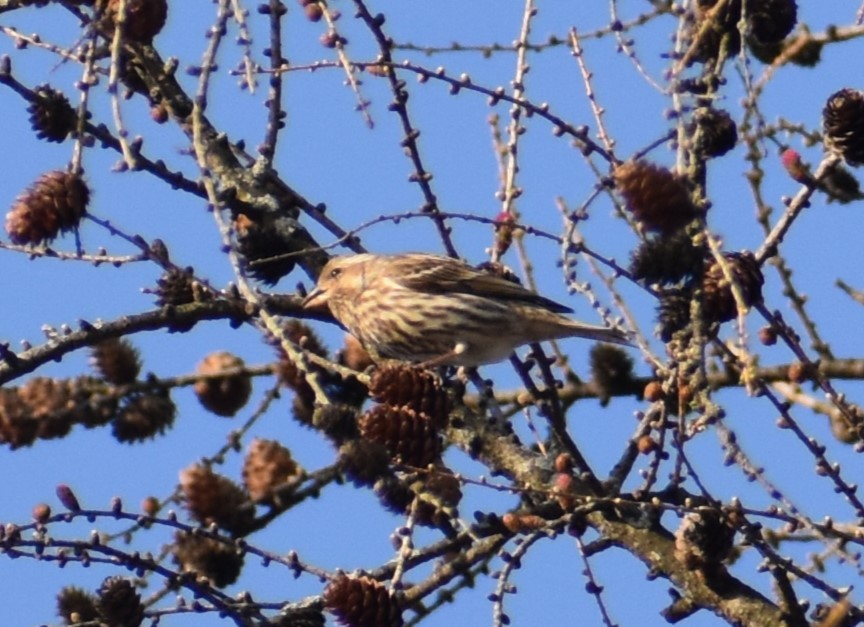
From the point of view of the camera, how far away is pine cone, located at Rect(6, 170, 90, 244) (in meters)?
4.30

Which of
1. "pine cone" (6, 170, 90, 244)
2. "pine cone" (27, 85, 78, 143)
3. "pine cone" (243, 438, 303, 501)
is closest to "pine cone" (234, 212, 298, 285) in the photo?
"pine cone" (243, 438, 303, 501)

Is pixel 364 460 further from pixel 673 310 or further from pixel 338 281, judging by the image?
pixel 338 281

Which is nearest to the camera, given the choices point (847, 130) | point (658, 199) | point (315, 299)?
point (658, 199)

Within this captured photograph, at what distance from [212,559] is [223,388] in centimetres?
134

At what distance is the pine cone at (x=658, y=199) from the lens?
3.68m

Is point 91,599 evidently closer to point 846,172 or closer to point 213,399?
point 213,399

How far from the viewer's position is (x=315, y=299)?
599cm

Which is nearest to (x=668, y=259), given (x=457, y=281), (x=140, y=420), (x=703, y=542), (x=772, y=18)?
(x=703, y=542)

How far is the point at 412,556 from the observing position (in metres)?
4.31

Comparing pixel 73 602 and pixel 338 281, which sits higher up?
pixel 338 281

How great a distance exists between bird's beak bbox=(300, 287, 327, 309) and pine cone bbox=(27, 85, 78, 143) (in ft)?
3.56

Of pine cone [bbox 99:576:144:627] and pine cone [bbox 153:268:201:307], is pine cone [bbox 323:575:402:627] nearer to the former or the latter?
pine cone [bbox 99:576:144:627]

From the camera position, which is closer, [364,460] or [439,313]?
[364,460]

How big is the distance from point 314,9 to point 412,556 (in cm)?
177
